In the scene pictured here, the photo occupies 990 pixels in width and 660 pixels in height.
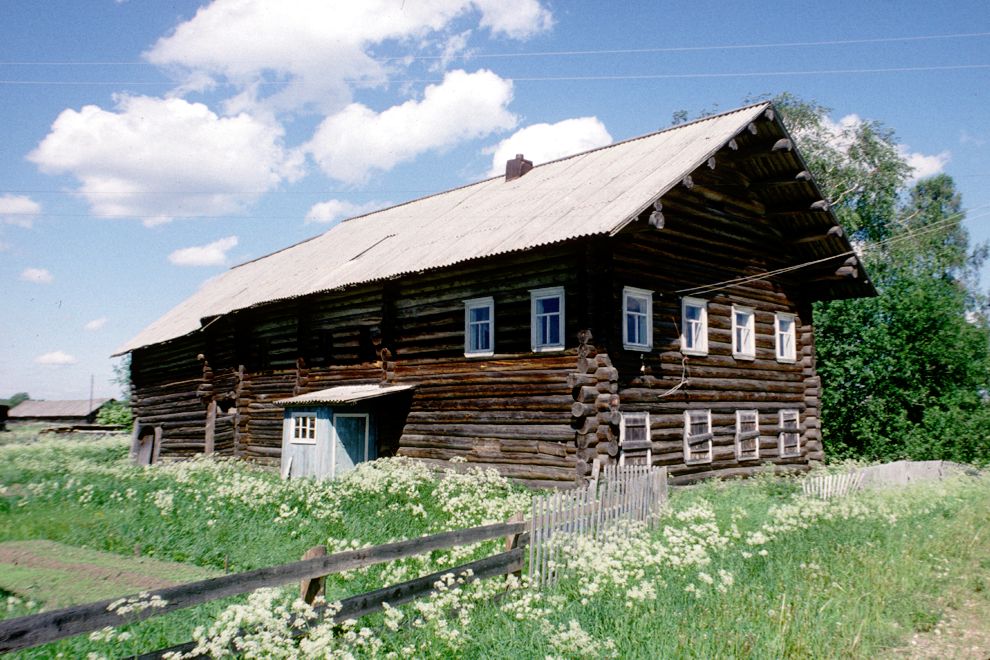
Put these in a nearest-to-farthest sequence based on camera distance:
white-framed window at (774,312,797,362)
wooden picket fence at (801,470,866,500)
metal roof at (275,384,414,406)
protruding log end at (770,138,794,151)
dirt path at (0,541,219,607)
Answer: dirt path at (0,541,219,607)
wooden picket fence at (801,470,866,500)
protruding log end at (770,138,794,151)
metal roof at (275,384,414,406)
white-framed window at (774,312,797,362)

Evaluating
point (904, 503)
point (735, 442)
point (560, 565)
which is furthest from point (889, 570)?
point (735, 442)

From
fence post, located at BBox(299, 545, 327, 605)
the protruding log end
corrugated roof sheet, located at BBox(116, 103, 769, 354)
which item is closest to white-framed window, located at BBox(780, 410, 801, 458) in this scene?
the protruding log end

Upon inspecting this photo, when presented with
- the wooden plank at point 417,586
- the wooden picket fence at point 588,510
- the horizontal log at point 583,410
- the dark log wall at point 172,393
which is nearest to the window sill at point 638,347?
the horizontal log at point 583,410

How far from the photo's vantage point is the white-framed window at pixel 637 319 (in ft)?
51.1

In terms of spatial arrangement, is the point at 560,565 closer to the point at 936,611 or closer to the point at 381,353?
the point at 936,611

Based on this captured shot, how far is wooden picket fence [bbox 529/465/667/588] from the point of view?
8.20m

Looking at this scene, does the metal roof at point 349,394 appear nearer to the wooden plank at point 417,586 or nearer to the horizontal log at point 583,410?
the horizontal log at point 583,410

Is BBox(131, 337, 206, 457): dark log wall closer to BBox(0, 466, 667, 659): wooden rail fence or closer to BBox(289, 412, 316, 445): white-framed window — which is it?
BBox(289, 412, 316, 445): white-framed window

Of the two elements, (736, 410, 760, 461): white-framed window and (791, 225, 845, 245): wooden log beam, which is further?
(791, 225, 845, 245): wooden log beam

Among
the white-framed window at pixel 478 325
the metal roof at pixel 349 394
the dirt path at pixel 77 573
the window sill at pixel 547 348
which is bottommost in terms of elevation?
the dirt path at pixel 77 573

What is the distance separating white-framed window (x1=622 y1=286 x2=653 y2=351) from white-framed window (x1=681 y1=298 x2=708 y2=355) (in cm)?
134

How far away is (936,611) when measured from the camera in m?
7.43

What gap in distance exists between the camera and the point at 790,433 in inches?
808

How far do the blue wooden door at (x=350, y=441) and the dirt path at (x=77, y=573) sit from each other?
325 inches
